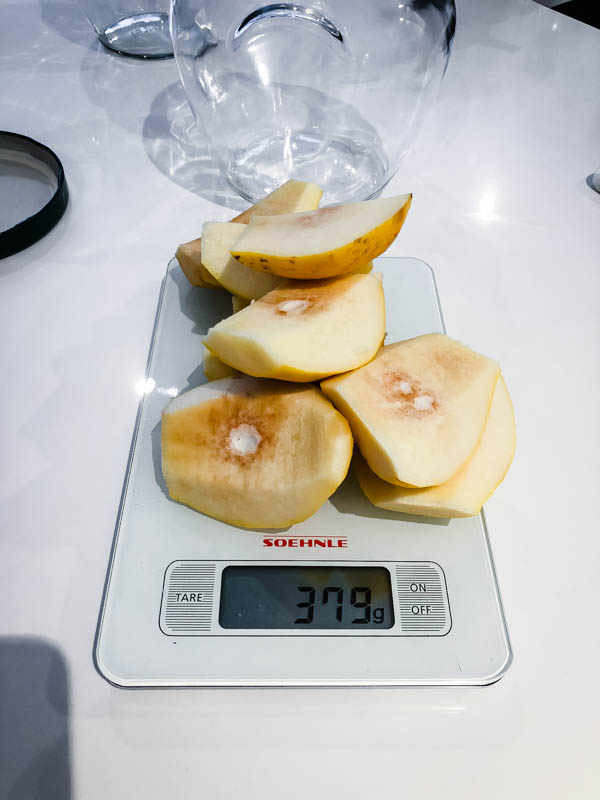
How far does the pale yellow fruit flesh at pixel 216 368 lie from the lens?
21.8 inches

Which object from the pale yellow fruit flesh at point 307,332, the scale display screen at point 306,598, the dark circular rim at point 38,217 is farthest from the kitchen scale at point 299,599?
the dark circular rim at point 38,217

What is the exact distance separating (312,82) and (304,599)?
763 mm

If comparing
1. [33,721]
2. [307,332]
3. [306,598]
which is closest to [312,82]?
[307,332]

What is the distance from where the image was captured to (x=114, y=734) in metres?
0.44

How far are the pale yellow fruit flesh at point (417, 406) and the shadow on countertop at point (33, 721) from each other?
0.95 ft

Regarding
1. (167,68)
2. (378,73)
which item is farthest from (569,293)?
(167,68)

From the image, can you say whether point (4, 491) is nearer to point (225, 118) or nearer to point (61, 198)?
point (61, 198)

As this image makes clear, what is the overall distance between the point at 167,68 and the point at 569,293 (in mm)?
765

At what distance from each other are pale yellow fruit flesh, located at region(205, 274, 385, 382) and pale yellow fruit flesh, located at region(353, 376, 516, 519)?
0.32ft

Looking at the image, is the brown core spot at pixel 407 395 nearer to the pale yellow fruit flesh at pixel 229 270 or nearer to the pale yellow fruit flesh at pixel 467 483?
the pale yellow fruit flesh at pixel 467 483

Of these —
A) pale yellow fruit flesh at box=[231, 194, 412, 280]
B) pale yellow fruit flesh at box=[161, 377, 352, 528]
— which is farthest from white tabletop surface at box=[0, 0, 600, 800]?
pale yellow fruit flesh at box=[231, 194, 412, 280]

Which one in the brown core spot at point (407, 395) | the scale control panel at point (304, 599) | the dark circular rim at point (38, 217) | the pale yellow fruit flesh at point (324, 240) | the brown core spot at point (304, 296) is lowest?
the scale control panel at point (304, 599)

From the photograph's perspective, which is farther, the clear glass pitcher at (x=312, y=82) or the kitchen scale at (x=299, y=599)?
the clear glass pitcher at (x=312, y=82)

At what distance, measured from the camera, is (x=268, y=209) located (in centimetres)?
66
